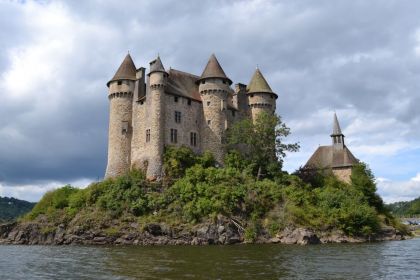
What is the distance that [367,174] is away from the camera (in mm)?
61188

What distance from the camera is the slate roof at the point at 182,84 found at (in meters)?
60.0

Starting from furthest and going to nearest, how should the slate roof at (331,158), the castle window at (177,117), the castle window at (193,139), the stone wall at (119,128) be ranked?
the slate roof at (331,158) → the castle window at (193,139) → the stone wall at (119,128) → the castle window at (177,117)

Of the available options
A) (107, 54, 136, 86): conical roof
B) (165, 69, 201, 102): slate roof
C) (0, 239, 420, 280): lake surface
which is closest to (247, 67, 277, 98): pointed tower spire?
(165, 69, 201, 102): slate roof

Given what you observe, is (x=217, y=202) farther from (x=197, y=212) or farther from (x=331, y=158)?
(x=331, y=158)

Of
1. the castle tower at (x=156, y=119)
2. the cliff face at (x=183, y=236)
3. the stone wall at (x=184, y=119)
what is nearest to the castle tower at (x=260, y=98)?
the stone wall at (x=184, y=119)

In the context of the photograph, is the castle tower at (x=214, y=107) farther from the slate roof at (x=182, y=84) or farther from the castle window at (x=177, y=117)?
the castle window at (x=177, y=117)

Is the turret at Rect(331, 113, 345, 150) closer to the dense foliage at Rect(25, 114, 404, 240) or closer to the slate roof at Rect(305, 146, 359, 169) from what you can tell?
the slate roof at Rect(305, 146, 359, 169)

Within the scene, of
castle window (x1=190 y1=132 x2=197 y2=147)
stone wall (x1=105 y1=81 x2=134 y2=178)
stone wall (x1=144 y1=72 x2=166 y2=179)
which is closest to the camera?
stone wall (x1=144 y1=72 x2=166 y2=179)

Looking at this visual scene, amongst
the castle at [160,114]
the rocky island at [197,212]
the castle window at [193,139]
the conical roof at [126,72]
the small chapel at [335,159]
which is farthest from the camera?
the small chapel at [335,159]

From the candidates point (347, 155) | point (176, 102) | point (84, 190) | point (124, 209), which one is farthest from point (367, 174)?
point (84, 190)

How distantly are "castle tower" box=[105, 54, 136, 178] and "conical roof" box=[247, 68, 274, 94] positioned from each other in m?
18.1

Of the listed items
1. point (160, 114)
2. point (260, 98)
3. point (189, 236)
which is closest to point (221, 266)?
point (189, 236)

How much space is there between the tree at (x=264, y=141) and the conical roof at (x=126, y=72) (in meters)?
15.9

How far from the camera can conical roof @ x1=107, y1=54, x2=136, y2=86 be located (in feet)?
200
